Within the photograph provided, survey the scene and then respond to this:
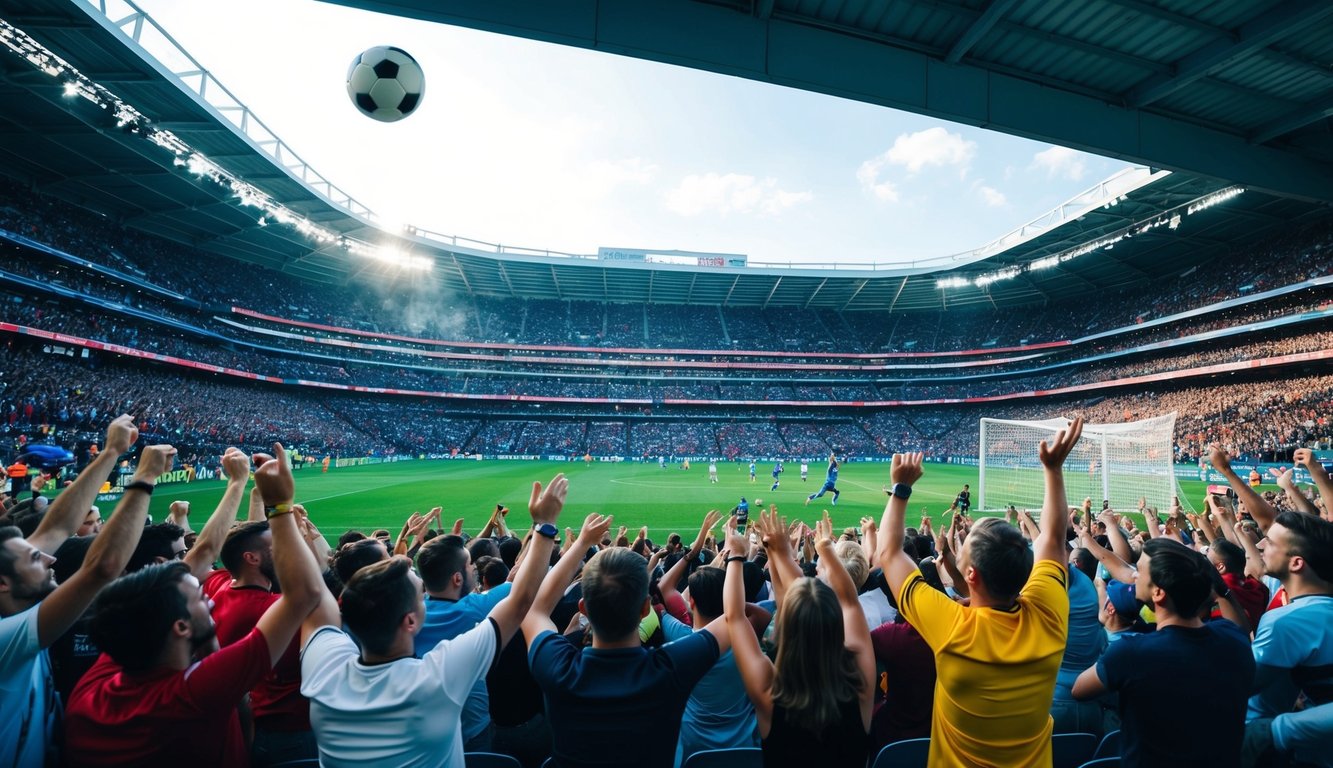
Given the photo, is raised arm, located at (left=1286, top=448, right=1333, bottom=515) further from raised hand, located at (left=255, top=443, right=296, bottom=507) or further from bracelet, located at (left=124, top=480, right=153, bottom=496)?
bracelet, located at (left=124, top=480, right=153, bottom=496)

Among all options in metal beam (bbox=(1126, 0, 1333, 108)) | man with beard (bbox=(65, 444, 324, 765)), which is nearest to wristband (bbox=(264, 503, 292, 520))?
man with beard (bbox=(65, 444, 324, 765))

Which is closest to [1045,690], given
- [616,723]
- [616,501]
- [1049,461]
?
[1049,461]

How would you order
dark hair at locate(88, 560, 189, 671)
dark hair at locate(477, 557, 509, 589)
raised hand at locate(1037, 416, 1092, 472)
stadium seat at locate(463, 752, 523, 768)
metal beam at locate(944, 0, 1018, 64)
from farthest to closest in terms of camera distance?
metal beam at locate(944, 0, 1018, 64)
dark hair at locate(477, 557, 509, 589)
raised hand at locate(1037, 416, 1092, 472)
stadium seat at locate(463, 752, 523, 768)
dark hair at locate(88, 560, 189, 671)

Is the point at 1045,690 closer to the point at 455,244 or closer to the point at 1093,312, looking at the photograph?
the point at 455,244

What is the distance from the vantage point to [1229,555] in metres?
4.37

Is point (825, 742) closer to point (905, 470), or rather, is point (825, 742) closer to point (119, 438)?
point (905, 470)

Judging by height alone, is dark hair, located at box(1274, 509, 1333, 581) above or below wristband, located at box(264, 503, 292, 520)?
below

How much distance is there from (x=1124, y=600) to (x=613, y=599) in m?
3.49

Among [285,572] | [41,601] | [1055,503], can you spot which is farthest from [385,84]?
[1055,503]

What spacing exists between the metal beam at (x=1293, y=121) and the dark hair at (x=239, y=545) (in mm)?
14864

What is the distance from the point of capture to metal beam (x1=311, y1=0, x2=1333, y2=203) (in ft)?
22.8

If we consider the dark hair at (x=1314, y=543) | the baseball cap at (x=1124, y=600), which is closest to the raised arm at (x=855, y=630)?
the baseball cap at (x=1124, y=600)

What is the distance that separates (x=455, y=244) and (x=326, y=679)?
4981 cm

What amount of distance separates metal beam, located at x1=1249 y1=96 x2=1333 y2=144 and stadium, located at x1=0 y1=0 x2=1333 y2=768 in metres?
0.14
